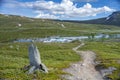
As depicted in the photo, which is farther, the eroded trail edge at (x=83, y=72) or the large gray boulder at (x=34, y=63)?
the eroded trail edge at (x=83, y=72)

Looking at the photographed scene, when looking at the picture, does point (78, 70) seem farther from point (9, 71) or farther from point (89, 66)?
point (9, 71)

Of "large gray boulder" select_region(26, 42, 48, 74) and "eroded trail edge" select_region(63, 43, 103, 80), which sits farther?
"eroded trail edge" select_region(63, 43, 103, 80)

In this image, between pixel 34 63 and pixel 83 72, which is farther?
pixel 83 72

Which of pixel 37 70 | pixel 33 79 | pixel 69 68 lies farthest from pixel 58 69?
pixel 33 79

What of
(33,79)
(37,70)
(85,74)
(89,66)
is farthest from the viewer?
(89,66)

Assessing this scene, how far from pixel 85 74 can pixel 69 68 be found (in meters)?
5.00

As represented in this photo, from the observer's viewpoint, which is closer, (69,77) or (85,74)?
(69,77)

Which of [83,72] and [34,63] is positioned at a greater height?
[34,63]

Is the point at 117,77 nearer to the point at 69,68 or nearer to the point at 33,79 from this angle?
the point at 69,68

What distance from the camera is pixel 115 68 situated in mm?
64188

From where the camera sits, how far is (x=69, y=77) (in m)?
55.2

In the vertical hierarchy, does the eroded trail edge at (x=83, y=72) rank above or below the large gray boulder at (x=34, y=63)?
below

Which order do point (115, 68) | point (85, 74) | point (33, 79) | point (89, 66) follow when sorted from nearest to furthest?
point (33, 79), point (85, 74), point (115, 68), point (89, 66)

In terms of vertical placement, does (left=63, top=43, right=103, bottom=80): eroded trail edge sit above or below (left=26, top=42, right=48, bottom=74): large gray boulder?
below
